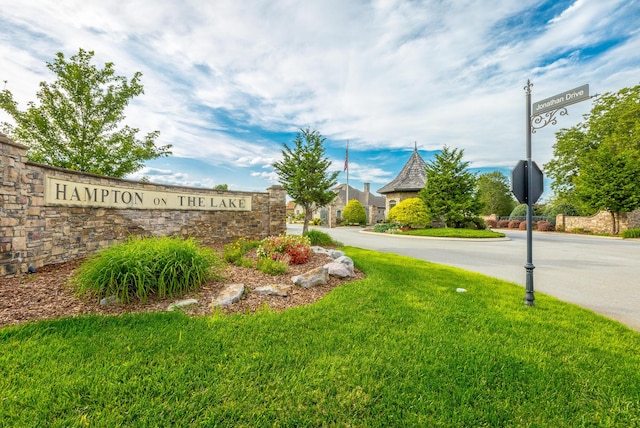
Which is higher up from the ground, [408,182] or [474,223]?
[408,182]

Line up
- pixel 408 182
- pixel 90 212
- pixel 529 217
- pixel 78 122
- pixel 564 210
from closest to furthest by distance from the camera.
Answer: pixel 529 217 < pixel 90 212 < pixel 78 122 < pixel 408 182 < pixel 564 210

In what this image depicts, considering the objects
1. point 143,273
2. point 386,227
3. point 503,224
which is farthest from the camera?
point 503,224

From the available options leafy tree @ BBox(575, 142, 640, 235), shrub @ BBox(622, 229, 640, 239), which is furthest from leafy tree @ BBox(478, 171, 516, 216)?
shrub @ BBox(622, 229, 640, 239)

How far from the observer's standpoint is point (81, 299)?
154 inches

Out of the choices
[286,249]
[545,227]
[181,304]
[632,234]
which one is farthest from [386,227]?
[181,304]

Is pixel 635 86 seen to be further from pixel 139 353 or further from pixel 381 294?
pixel 139 353

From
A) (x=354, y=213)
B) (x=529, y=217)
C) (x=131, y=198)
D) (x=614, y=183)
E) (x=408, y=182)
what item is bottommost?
(x=529, y=217)

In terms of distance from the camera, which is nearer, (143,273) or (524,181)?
(143,273)

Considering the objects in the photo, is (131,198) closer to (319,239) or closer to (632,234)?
(319,239)

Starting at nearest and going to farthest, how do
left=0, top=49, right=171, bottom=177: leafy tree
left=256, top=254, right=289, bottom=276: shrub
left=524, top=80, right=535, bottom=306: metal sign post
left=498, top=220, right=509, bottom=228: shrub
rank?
left=524, top=80, right=535, bottom=306: metal sign post
left=256, top=254, right=289, bottom=276: shrub
left=0, top=49, right=171, bottom=177: leafy tree
left=498, top=220, right=509, bottom=228: shrub

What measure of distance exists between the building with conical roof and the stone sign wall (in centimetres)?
1635

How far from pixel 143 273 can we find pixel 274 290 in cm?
197

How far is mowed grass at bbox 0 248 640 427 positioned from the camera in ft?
6.66

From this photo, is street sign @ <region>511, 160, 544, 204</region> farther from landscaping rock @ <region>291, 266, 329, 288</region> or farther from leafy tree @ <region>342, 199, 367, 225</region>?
leafy tree @ <region>342, 199, 367, 225</region>
